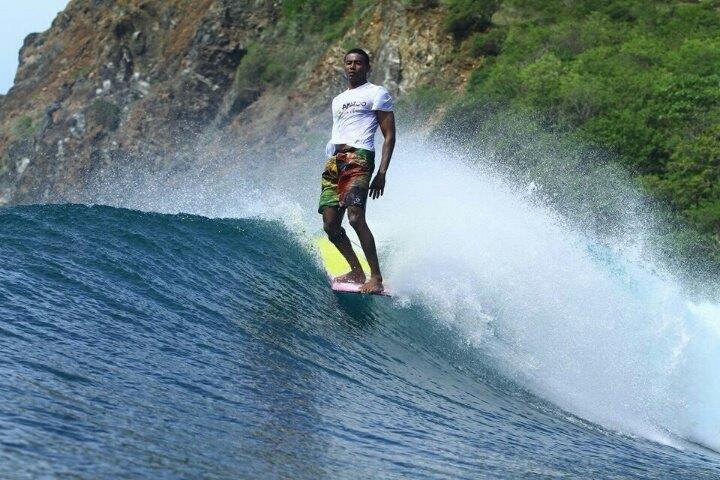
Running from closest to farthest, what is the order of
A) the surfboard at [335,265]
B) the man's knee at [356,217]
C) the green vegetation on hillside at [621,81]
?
the man's knee at [356,217], the surfboard at [335,265], the green vegetation on hillside at [621,81]

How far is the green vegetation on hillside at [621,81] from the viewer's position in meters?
21.0

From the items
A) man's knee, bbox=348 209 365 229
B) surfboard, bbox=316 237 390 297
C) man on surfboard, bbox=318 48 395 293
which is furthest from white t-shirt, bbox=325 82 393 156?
surfboard, bbox=316 237 390 297

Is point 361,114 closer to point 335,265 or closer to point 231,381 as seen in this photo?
point 335,265

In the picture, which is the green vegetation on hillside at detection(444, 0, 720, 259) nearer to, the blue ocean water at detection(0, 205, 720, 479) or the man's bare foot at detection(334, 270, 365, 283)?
the man's bare foot at detection(334, 270, 365, 283)

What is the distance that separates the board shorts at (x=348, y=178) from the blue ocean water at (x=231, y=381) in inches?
31.2

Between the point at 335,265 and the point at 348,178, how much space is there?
1259 millimetres

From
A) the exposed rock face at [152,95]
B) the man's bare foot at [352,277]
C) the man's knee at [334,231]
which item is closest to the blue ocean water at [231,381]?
the man's bare foot at [352,277]

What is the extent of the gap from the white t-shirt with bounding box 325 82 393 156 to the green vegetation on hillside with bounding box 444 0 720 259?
13.5m

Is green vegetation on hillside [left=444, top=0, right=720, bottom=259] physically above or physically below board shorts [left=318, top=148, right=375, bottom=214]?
above

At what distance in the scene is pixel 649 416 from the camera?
247 inches

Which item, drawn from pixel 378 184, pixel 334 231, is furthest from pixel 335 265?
pixel 378 184

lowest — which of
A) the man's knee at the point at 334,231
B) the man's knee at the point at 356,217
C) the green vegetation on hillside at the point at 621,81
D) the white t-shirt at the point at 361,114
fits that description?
the man's knee at the point at 334,231

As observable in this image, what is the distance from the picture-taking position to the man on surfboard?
288 inches

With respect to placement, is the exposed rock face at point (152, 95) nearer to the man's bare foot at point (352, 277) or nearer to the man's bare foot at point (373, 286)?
the man's bare foot at point (352, 277)
